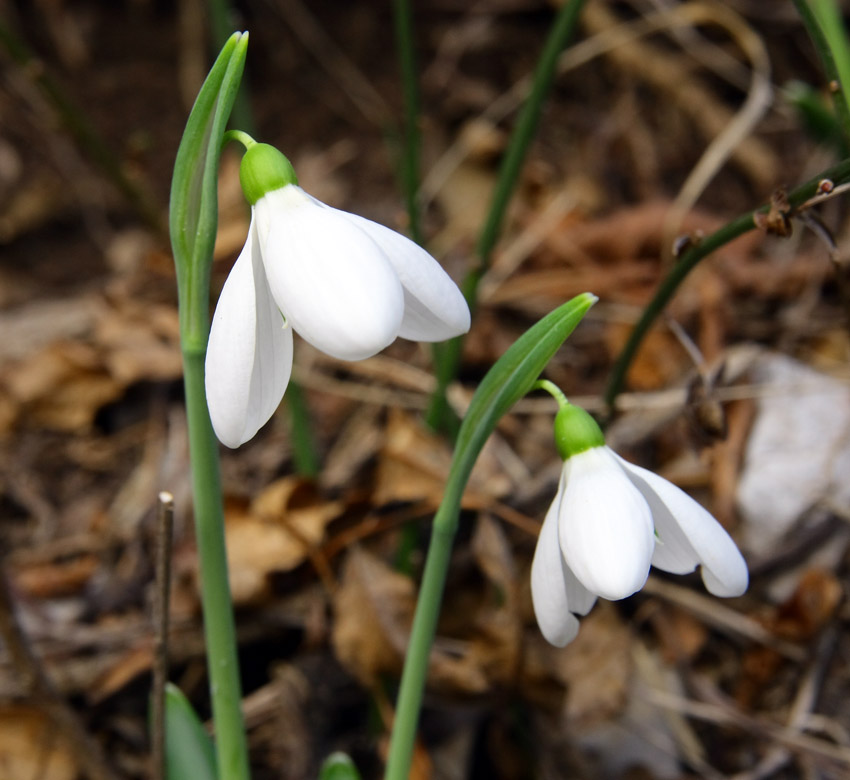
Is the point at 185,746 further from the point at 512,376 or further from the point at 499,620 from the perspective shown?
the point at 512,376

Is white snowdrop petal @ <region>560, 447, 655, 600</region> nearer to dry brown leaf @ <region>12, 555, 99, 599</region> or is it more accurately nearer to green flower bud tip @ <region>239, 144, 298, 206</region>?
green flower bud tip @ <region>239, 144, 298, 206</region>

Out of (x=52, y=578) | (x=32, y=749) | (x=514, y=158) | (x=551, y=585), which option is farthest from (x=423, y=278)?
(x=52, y=578)

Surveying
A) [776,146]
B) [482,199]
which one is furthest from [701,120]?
[482,199]

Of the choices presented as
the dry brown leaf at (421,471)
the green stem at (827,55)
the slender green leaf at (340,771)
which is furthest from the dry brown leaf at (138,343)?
the green stem at (827,55)

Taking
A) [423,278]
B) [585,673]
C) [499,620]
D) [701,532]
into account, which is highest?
[423,278]

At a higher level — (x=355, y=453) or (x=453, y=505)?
(x=453, y=505)

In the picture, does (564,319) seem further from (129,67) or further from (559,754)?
(129,67)

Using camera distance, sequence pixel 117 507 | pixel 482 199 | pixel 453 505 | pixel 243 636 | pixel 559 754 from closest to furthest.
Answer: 1. pixel 453 505
2. pixel 559 754
3. pixel 243 636
4. pixel 117 507
5. pixel 482 199

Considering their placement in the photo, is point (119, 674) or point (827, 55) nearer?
point (827, 55)
